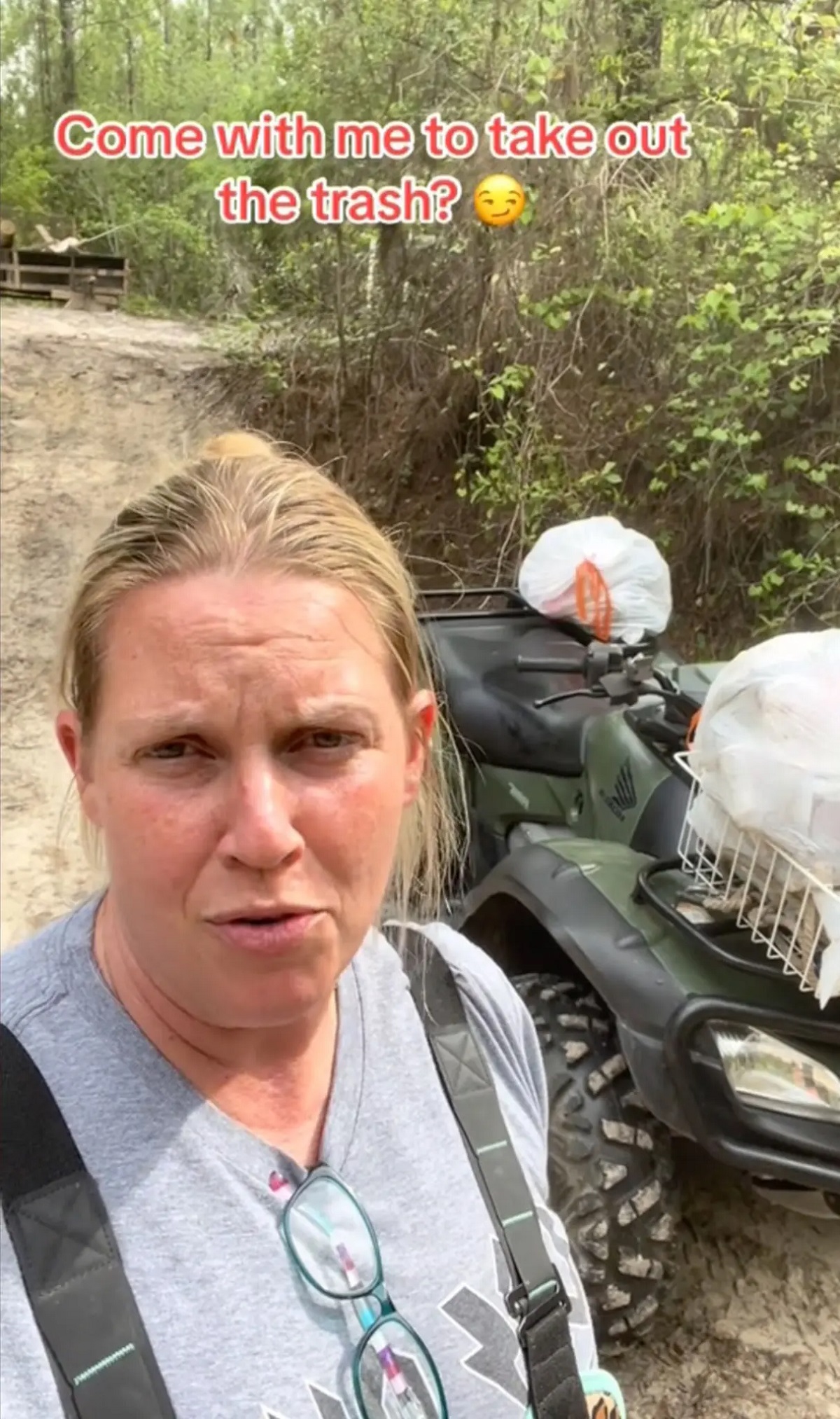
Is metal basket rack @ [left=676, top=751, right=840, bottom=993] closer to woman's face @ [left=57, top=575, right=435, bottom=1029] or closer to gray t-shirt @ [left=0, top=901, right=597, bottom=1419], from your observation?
gray t-shirt @ [left=0, top=901, right=597, bottom=1419]

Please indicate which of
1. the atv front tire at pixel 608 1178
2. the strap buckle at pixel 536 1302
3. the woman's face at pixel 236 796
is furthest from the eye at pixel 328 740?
the atv front tire at pixel 608 1178

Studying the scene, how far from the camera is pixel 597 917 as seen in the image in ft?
5.84

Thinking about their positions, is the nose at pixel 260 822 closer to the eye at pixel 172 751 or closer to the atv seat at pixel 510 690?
the eye at pixel 172 751

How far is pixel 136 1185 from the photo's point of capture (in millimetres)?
715

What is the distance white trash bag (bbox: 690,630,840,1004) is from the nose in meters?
0.87

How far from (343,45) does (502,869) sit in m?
3.83

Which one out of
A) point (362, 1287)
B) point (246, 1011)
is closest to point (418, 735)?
point (246, 1011)

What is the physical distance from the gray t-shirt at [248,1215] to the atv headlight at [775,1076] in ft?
2.18

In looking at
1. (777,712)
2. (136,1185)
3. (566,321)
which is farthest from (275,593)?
(566,321)

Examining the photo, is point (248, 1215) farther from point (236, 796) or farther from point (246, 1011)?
point (236, 796)

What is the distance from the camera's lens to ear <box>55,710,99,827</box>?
2.63 ft

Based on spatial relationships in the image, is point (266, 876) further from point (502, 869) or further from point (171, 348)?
point (171, 348)

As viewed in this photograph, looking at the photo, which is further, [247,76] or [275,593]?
[247,76]

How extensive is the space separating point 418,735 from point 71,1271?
18.2 inches
